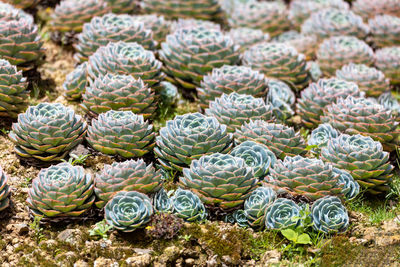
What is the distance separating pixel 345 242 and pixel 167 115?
1738mm

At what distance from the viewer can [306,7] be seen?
5535 mm

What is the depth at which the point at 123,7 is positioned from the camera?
16.2ft

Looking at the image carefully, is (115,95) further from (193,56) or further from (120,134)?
(193,56)

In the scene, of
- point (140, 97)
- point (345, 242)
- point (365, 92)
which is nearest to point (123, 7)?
point (140, 97)

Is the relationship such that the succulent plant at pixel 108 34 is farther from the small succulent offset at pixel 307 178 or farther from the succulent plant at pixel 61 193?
the small succulent offset at pixel 307 178

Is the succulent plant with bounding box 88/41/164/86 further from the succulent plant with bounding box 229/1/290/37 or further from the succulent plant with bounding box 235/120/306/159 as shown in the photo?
the succulent plant with bounding box 229/1/290/37

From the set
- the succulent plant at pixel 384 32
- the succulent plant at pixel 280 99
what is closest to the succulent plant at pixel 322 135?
the succulent plant at pixel 280 99

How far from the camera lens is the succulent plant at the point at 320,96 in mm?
3955

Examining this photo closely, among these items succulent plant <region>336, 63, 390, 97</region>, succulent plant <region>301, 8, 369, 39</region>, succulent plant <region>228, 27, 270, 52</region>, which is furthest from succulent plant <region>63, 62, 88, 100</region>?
succulent plant <region>301, 8, 369, 39</region>

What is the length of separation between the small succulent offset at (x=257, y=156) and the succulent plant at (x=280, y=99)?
603 millimetres

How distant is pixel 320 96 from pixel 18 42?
2.40m

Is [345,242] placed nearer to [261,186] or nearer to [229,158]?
[261,186]

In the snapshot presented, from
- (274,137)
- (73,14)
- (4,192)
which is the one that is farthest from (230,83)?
(4,192)

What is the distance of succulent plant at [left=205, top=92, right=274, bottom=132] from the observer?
3574 mm
